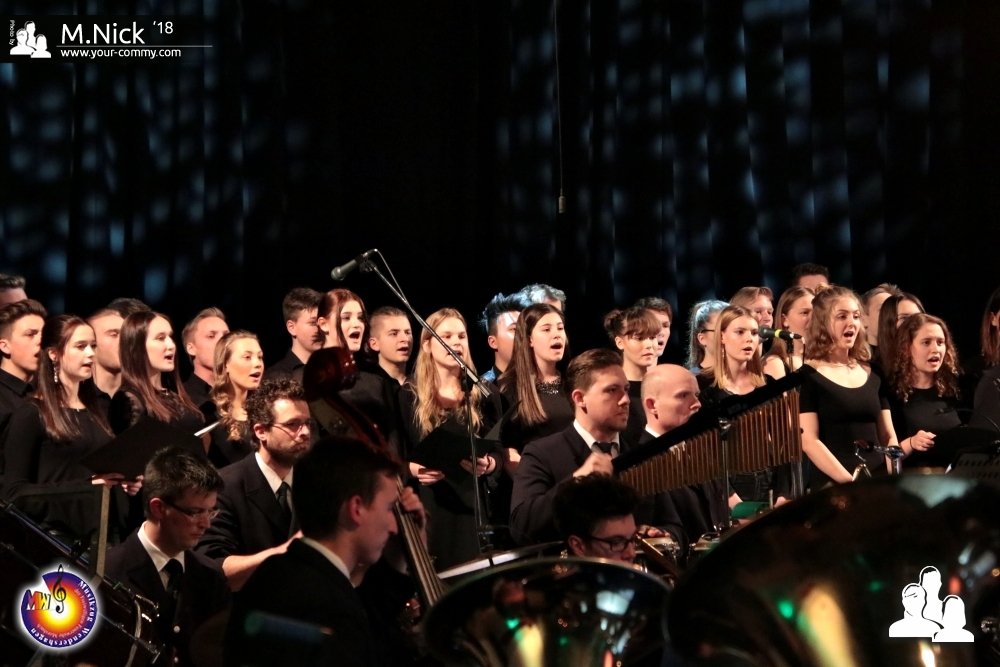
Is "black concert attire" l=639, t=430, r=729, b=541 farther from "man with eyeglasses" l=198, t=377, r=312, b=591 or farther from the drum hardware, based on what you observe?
"man with eyeglasses" l=198, t=377, r=312, b=591

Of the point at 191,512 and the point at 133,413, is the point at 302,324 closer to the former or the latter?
the point at 133,413

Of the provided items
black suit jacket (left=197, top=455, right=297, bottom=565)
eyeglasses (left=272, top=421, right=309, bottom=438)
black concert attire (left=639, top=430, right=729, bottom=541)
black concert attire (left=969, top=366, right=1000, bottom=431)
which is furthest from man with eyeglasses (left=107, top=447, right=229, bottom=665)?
black concert attire (left=969, top=366, right=1000, bottom=431)

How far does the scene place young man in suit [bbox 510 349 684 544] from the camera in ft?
14.4

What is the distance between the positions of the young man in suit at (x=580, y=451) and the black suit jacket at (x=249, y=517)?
2.56 feet

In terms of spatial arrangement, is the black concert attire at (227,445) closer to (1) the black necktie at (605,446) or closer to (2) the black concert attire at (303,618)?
(1) the black necktie at (605,446)

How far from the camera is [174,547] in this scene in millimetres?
4027

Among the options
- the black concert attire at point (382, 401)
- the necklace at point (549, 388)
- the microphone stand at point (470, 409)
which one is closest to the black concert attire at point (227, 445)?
the black concert attire at point (382, 401)

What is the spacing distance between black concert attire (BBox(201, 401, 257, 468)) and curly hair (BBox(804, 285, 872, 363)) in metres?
2.57

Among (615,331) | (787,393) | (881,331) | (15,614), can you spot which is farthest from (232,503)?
(881,331)

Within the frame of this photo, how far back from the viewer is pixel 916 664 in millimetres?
1908

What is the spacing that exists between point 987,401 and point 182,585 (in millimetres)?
3721

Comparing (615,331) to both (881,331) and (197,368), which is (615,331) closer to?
(881,331)

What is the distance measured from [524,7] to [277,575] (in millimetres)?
6984

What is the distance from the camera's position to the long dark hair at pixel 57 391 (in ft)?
17.6
